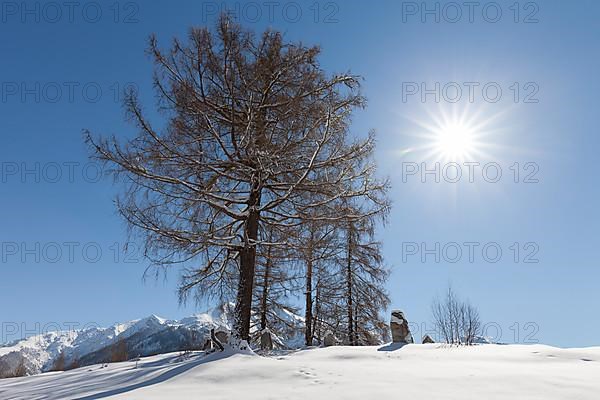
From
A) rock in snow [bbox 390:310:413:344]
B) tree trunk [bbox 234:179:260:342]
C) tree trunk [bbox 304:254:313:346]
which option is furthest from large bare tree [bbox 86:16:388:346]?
tree trunk [bbox 304:254:313:346]

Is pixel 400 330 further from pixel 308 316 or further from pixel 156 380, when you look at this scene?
pixel 156 380

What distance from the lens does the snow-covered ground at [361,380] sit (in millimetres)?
3494

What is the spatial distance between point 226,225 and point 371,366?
17.5 feet

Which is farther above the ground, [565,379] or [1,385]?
[565,379]

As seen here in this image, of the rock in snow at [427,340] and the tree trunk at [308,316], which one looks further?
the tree trunk at [308,316]

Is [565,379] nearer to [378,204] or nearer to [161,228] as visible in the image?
[378,204]

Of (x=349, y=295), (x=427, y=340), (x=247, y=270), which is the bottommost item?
(x=427, y=340)

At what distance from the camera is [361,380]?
157 inches

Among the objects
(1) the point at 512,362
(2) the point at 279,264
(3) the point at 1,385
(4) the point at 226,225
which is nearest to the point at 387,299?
(2) the point at 279,264

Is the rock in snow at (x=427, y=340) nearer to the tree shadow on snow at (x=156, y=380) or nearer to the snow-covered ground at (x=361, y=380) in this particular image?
the snow-covered ground at (x=361, y=380)

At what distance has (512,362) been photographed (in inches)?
202

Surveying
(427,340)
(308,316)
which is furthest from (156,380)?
(308,316)

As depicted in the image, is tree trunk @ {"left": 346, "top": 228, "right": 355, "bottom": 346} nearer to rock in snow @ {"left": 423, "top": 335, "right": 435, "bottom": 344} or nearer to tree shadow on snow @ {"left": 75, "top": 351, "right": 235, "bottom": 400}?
rock in snow @ {"left": 423, "top": 335, "right": 435, "bottom": 344}

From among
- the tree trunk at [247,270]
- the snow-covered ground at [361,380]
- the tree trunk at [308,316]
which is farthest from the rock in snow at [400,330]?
the tree trunk at [308,316]
